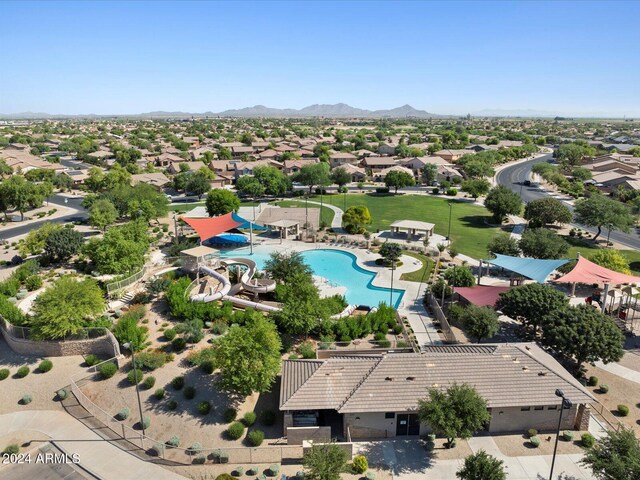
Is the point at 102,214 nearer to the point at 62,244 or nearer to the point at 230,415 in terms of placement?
the point at 62,244

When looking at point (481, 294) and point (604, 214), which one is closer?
point (481, 294)

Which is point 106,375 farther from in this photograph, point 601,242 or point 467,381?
point 601,242

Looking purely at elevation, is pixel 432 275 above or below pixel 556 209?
below

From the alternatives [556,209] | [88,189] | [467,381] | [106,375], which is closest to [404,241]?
[556,209]

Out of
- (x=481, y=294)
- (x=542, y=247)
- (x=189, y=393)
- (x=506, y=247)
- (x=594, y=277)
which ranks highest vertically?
(x=594, y=277)

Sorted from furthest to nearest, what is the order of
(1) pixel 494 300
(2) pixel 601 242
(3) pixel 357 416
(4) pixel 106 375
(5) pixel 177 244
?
(2) pixel 601 242 < (5) pixel 177 244 < (1) pixel 494 300 < (4) pixel 106 375 < (3) pixel 357 416

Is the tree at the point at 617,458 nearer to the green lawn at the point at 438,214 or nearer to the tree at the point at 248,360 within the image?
the tree at the point at 248,360

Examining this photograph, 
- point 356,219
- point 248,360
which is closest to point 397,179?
point 356,219
